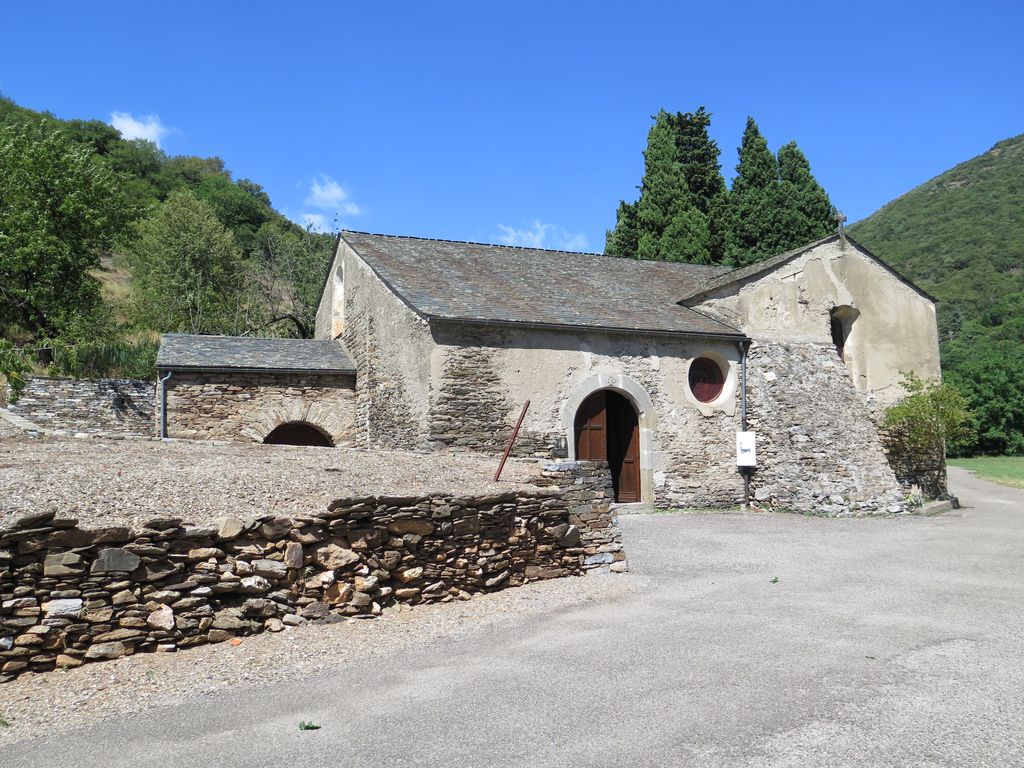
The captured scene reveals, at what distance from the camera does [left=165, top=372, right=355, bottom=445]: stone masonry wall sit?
1505 centimetres

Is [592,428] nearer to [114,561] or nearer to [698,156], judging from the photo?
[114,561]

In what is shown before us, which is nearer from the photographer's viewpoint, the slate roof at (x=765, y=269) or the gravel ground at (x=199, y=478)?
the gravel ground at (x=199, y=478)

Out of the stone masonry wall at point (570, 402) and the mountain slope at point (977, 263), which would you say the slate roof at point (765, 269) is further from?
the mountain slope at point (977, 263)

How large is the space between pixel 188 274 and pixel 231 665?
3074 centimetres

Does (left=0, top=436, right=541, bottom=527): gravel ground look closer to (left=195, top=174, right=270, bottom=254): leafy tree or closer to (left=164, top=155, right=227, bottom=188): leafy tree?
(left=195, top=174, right=270, bottom=254): leafy tree

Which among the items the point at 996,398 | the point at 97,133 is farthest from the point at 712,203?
the point at 97,133

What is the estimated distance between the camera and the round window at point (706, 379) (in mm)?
16328

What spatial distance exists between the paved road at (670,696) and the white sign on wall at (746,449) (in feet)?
24.6

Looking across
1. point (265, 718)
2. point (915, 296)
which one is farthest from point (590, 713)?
point (915, 296)

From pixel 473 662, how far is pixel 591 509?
11.2 feet

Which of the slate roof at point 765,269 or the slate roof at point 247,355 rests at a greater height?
the slate roof at point 765,269

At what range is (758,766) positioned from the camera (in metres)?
3.96

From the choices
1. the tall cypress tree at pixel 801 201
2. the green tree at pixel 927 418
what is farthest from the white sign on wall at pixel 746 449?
the tall cypress tree at pixel 801 201

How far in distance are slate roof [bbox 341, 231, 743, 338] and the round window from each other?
831 millimetres
